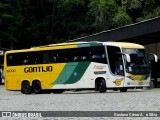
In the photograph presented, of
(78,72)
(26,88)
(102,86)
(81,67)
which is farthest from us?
(26,88)

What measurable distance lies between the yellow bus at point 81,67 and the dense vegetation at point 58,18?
86.3ft

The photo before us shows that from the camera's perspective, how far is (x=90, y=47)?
2877 cm

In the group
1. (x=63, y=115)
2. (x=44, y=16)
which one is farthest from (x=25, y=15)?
(x=63, y=115)

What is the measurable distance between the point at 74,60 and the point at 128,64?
3.08 meters

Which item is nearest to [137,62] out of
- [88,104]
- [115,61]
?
[115,61]

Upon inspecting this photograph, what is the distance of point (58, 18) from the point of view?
68.5m

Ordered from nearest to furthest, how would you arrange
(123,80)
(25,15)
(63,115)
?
(63,115) < (123,80) < (25,15)

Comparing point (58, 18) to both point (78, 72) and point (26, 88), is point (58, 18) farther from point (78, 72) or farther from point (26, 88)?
point (78, 72)

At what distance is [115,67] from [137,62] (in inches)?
49.1

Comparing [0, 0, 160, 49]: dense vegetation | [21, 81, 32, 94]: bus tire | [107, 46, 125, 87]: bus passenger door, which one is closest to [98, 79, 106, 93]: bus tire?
[107, 46, 125, 87]: bus passenger door

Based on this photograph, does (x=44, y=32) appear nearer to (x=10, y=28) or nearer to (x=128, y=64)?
(x=10, y=28)

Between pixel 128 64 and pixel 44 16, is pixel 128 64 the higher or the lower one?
the lower one

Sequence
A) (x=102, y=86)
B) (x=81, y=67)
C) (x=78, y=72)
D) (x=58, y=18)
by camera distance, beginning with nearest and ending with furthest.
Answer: (x=102, y=86) < (x=81, y=67) < (x=78, y=72) < (x=58, y=18)

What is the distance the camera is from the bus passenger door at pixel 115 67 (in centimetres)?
2830
